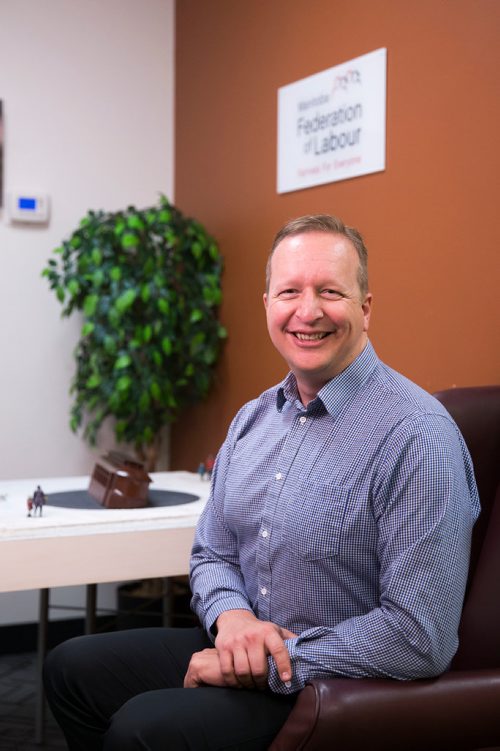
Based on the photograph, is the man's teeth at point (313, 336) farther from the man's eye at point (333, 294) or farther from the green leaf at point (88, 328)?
the green leaf at point (88, 328)

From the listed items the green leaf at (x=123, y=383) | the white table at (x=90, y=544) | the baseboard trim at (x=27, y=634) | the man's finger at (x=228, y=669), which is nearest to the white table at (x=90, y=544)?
the white table at (x=90, y=544)

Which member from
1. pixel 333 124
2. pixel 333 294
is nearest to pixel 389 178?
pixel 333 124

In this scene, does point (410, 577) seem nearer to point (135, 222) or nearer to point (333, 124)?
point (333, 124)

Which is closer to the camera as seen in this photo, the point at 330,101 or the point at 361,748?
the point at 361,748

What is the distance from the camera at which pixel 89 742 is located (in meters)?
1.74

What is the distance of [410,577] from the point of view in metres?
1.44

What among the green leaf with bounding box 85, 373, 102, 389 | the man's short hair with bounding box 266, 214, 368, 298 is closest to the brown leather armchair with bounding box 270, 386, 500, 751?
the man's short hair with bounding box 266, 214, 368, 298

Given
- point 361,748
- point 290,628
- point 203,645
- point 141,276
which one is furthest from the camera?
point 141,276

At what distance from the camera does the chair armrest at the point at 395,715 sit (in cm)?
135

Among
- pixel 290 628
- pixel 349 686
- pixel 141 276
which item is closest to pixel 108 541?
pixel 290 628

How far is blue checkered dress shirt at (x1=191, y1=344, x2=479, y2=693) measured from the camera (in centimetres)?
145

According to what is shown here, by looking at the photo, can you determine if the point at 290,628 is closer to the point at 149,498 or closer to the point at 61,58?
the point at 149,498

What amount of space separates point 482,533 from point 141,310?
2.01 meters

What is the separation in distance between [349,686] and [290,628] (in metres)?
0.26
